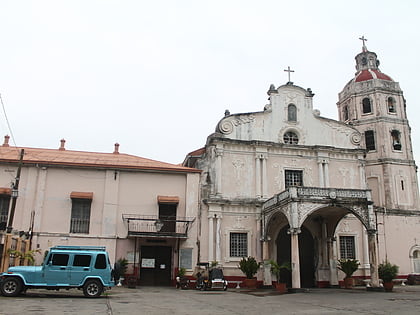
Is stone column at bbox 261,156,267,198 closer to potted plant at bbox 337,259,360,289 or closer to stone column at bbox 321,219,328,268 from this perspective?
stone column at bbox 321,219,328,268

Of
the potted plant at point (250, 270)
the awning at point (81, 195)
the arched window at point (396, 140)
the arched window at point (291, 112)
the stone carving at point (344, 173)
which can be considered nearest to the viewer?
the potted plant at point (250, 270)

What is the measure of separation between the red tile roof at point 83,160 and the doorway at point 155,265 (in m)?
4.51

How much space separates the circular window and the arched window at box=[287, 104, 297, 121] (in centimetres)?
90

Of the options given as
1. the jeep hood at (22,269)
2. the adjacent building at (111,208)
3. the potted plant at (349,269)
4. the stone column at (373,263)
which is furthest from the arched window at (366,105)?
the jeep hood at (22,269)

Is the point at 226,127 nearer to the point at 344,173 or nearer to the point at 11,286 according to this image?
the point at 344,173

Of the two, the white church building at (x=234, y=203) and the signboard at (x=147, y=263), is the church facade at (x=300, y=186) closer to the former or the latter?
the white church building at (x=234, y=203)

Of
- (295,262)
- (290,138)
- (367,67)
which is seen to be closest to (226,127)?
(290,138)

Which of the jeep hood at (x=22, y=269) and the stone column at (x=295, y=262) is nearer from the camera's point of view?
the jeep hood at (x=22, y=269)

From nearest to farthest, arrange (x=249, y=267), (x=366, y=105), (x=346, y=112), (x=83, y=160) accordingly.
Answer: (x=249, y=267) < (x=83, y=160) < (x=366, y=105) < (x=346, y=112)

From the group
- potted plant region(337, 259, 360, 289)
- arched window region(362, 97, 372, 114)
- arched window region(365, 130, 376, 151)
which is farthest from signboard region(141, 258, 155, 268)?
arched window region(362, 97, 372, 114)

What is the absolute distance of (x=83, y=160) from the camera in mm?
24438

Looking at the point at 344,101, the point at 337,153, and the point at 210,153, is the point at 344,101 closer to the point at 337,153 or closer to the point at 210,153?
the point at 337,153

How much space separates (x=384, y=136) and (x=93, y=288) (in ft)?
73.8

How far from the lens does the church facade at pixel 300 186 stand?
23.9m
